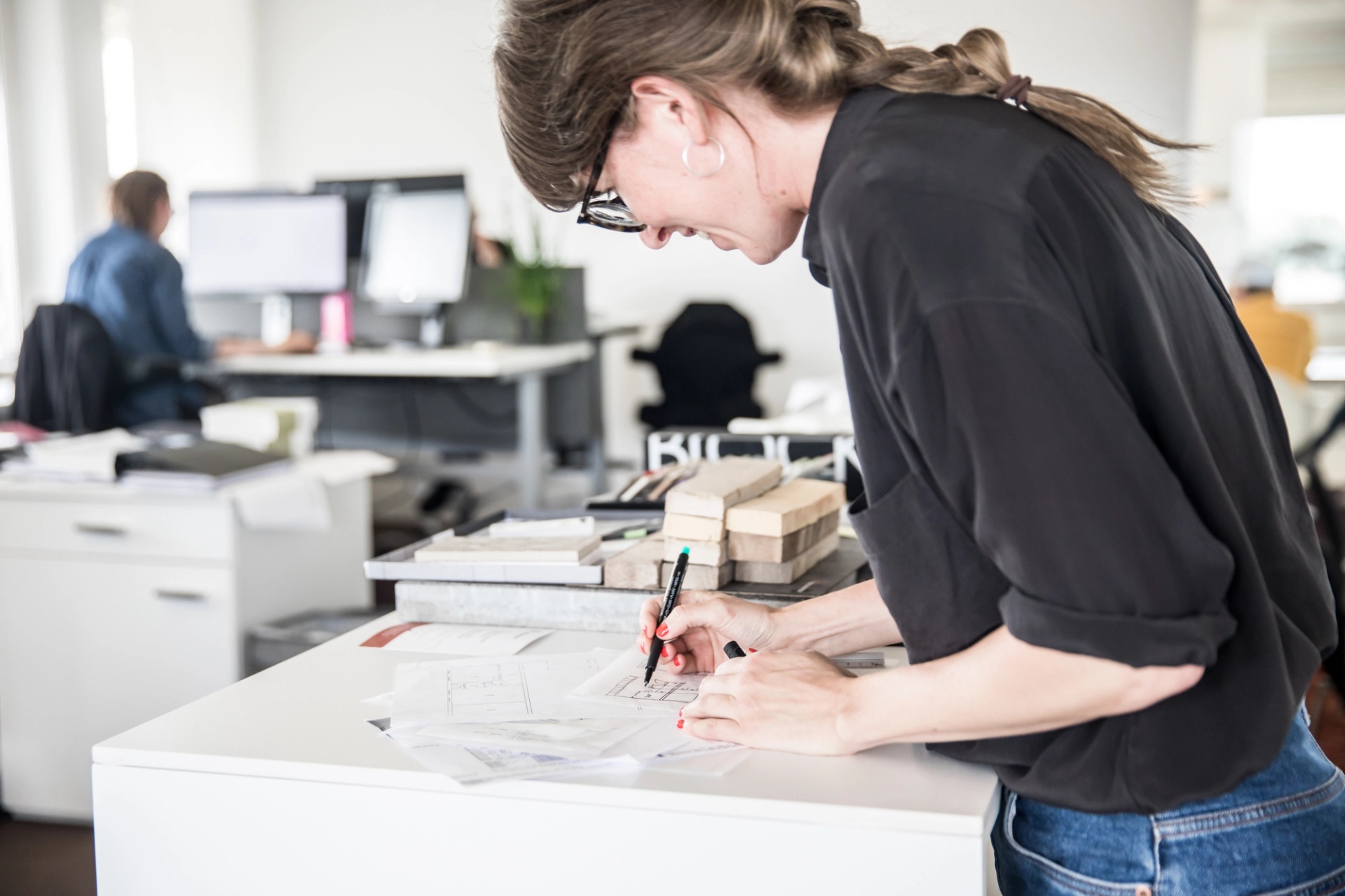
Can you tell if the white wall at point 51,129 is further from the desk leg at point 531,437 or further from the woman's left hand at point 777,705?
the woman's left hand at point 777,705

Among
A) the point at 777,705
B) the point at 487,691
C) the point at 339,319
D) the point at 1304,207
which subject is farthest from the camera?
the point at 1304,207

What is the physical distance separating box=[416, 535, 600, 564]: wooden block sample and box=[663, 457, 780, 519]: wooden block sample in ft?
0.32

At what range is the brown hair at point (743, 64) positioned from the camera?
71cm

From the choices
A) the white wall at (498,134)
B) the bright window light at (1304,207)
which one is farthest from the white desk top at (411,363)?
the bright window light at (1304,207)

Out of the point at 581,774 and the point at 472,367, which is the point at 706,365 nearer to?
the point at 472,367

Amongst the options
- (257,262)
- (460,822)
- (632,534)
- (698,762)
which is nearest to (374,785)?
(460,822)

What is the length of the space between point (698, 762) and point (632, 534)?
0.53 metres

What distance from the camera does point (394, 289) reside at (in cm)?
422

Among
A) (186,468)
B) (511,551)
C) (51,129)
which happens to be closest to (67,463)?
(186,468)

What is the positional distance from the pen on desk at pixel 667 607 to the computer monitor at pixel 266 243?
3.46 metres

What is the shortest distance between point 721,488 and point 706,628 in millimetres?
222

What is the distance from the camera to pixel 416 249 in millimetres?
4164

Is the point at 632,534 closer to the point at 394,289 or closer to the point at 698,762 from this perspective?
the point at 698,762

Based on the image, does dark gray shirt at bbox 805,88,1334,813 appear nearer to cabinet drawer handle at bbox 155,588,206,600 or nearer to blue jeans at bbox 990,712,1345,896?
Result: blue jeans at bbox 990,712,1345,896
